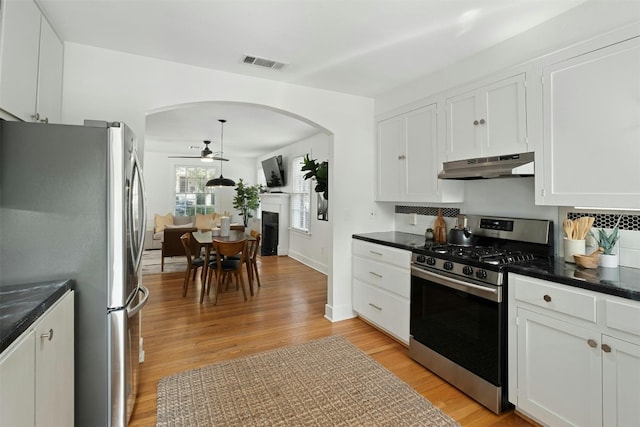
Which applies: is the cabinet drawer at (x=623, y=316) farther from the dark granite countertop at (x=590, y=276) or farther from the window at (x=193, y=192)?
the window at (x=193, y=192)

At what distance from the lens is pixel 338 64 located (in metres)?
2.80

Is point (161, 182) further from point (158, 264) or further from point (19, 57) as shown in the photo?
point (19, 57)

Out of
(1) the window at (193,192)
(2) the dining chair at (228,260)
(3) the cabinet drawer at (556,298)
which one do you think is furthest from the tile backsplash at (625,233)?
(1) the window at (193,192)

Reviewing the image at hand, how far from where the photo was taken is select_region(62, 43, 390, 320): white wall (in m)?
2.45

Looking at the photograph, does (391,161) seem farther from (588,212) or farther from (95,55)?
(95,55)

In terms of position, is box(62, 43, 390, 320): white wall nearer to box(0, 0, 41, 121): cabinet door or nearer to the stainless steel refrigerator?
box(0, 0, 41, 121): cabinet door

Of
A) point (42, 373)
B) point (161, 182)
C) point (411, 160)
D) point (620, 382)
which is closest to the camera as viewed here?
point (42, 373)

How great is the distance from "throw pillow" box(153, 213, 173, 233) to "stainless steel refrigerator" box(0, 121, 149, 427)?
6.95m

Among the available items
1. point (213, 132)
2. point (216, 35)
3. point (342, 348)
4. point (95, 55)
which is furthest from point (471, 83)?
point (213, 132)

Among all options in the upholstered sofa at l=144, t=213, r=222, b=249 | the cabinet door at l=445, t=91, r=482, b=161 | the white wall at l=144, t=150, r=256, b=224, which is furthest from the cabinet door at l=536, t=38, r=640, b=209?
the white wall at l=144, t=150, r=256, b=224

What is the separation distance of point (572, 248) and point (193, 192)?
912cm

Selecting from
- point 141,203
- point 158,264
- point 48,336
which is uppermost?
point 141,203

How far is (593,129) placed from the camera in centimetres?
186

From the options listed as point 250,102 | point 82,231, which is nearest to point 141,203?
point 82,231
